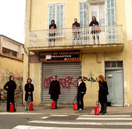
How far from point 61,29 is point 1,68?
6825 millimetres

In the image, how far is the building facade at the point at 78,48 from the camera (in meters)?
11.7

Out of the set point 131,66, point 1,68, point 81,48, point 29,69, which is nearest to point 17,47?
point 1,68

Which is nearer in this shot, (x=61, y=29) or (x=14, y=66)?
(x=61, y=29)

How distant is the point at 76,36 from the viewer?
474 inches

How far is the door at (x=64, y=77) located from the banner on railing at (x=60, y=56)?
39 centimetres

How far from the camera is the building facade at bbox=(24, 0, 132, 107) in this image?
1173cm

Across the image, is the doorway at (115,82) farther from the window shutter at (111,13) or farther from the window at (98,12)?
the window at (98,12)

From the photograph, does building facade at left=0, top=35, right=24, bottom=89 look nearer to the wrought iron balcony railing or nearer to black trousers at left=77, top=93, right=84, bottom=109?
the wrought iron balcony railing

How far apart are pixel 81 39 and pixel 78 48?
28.2 inches

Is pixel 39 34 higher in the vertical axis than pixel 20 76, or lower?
higher

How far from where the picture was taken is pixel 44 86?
12.8 metres

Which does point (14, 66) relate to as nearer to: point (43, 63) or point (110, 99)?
point (43, 63)

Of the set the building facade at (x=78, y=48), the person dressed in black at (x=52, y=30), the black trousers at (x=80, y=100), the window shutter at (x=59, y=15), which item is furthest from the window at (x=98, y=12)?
the black trousers at (x=80, y=100)

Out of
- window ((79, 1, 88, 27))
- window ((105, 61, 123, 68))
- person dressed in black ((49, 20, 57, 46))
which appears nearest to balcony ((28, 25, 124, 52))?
person dressed in black ((49, 20, 57, 46))
